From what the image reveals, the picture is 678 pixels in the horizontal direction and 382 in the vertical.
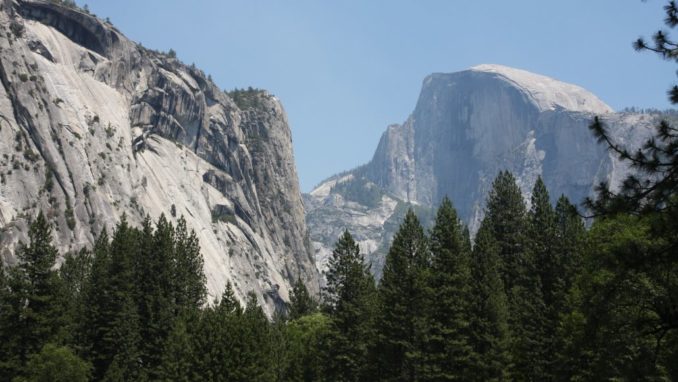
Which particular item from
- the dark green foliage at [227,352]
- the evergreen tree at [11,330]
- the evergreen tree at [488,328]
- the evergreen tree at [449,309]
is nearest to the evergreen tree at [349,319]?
the dark green foliage at [227,352]

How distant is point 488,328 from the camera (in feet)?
168

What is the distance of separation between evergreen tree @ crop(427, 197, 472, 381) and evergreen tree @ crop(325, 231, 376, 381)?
7.75 meters

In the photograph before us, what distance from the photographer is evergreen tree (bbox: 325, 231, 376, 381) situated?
196 feet

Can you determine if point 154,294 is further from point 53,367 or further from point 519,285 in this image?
point 519,285

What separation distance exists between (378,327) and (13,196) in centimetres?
9976

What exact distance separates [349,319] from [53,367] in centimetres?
2399

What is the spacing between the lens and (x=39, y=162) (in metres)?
143

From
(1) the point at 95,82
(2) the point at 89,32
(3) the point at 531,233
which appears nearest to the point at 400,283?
(3) the point at 531,233

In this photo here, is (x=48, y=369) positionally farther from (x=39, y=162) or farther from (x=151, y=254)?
(x=39, y=162)

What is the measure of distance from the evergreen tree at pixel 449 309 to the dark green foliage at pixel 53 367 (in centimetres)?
2778

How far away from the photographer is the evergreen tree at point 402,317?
53.5 meters

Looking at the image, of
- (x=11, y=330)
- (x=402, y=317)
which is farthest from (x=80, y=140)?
(x=402, y=317)

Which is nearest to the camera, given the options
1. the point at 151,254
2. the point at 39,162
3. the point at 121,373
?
the point at 121,373

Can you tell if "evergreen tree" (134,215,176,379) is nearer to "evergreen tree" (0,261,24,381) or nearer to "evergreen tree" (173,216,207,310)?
"evergreen tree" (173,216,207,310)
